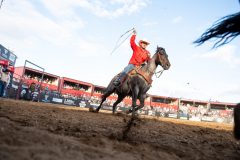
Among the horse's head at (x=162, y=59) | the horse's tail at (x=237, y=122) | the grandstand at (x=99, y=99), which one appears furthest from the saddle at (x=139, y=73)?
the grandstand at (x=99, y=99)

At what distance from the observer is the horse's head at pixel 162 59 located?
1030 centimetres

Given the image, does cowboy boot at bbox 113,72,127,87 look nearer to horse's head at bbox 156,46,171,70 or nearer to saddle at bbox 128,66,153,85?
saddle at bbox 128,66,153,85

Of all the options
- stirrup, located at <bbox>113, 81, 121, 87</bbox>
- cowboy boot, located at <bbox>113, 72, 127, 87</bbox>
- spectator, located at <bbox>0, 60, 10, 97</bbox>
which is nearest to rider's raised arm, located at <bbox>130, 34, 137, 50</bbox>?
cowboy boot, located at <bbox>113, 72, 127, 87</bbox>

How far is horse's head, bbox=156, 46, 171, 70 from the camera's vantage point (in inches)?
406

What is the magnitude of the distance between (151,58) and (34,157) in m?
8.26

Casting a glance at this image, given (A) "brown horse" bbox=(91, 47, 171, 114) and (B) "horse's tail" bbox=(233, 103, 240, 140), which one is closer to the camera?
(B) "horse's tail" bbox=(233, 103, 240, 140)

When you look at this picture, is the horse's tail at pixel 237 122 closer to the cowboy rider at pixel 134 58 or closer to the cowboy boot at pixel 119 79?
the cowboy rider at pixel 134 58

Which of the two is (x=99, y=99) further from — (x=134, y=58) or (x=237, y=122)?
(x=237, y=122)

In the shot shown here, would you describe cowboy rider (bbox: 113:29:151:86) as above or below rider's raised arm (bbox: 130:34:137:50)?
below

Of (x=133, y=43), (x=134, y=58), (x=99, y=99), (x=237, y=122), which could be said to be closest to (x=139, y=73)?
(x=134, y=58)

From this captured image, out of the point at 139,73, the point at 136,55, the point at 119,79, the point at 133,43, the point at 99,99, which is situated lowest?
the point at 119,79

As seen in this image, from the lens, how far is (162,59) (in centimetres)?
1031

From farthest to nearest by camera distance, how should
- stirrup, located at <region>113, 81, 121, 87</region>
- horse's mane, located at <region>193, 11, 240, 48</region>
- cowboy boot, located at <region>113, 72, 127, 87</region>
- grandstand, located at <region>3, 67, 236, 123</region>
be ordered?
grandstand, located at <region>3, 67, 236, 123</region>
stirrup, located at <region>113, 81, 121, 87</region>
cowboy boot, located at <region>113, 72, 127, 87</region>
horse's mane, located at <region>193, 11, 240, 48</region>

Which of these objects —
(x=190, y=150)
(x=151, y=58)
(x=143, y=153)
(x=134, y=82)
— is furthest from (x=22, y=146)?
(x=151, y=58)
